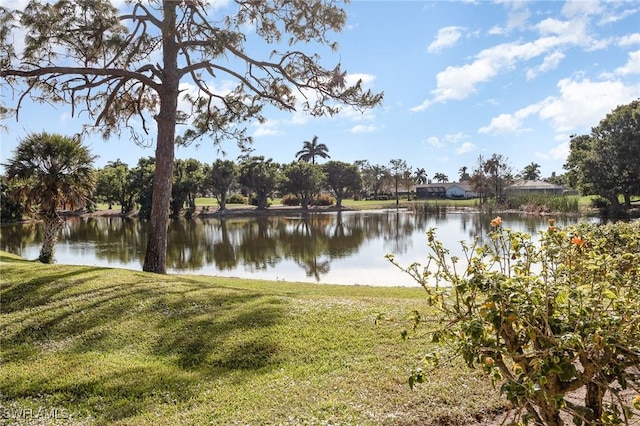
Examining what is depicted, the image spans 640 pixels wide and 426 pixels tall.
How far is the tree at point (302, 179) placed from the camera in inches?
2409

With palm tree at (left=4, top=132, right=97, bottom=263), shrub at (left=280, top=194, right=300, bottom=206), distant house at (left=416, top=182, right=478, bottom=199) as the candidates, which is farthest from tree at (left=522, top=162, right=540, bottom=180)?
palm tree at (left=4, top=132, right=97, bottom=263)

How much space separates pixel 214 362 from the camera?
16.4ft

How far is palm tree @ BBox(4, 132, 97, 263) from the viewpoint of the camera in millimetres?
14008

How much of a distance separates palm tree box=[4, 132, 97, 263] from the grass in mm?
7890

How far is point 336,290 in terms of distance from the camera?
10.4 meters

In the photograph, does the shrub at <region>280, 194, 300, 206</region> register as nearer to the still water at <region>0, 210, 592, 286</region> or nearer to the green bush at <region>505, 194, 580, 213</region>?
the green bush at <region>505, 194, 580, 213</region>

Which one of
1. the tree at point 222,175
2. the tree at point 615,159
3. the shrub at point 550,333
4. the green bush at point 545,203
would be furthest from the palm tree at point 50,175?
the green bush at point 545,203

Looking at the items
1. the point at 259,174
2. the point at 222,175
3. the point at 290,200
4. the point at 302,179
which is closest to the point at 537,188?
the point at 302,179

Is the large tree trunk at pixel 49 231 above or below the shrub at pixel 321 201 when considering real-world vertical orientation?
below

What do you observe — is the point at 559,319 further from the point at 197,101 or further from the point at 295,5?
the point at 197,101

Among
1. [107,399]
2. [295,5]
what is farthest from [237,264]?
[107,399]

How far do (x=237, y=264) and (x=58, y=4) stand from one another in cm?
1114

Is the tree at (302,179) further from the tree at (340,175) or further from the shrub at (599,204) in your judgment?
the shrub at (599,204)

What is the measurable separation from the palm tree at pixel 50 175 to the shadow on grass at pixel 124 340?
7380 millimetres
